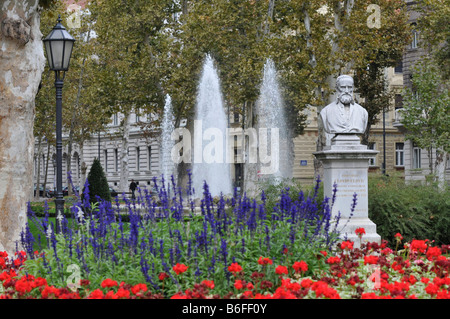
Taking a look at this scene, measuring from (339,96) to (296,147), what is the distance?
42.5 meters

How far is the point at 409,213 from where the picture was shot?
15.7m

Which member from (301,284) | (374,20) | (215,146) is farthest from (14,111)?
(215,146)

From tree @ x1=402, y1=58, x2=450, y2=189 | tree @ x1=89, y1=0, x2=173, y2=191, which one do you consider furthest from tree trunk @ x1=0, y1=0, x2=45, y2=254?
tree @ x1=402, y1=58, x2=450, y2=189

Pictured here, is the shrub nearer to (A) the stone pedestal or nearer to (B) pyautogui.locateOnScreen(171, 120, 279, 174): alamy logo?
(A) the stone pedestal

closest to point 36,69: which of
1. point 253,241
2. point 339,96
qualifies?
point 339,96

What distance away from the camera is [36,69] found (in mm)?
12805

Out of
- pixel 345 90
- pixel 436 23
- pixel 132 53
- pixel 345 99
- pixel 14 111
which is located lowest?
pixel 14 111

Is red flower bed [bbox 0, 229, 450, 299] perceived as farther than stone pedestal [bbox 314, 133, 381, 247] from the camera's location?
No

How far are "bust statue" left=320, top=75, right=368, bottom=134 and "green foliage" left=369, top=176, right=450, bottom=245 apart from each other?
2445mm

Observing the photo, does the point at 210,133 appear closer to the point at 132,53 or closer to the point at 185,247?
the point at 132,53

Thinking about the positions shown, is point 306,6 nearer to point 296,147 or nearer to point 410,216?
point 410,216

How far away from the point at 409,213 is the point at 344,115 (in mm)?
3144

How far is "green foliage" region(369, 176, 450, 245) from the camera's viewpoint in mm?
15586

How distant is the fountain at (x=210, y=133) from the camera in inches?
1476
